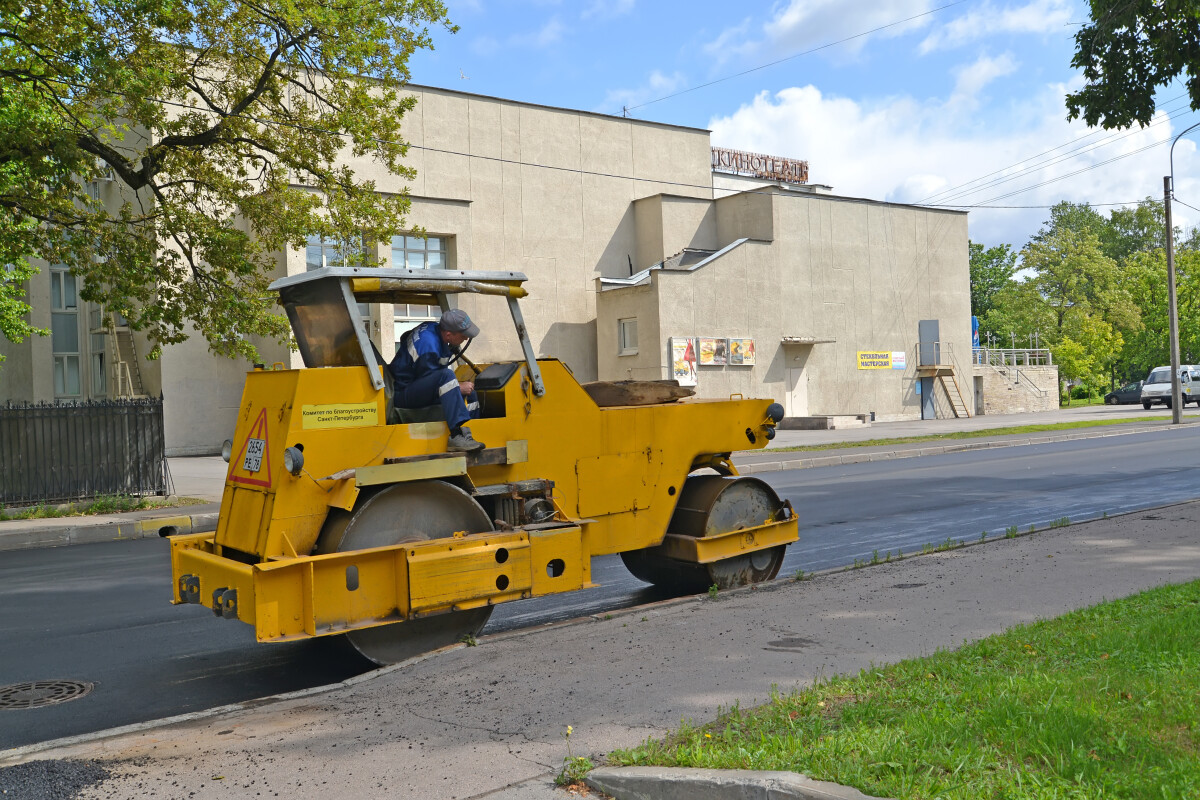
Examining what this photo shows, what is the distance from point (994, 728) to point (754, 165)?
5850 centimetres

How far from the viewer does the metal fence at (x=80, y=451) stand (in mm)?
17281

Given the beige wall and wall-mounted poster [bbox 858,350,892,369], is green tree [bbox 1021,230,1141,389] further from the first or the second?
wall-mounted poster [bbox 858,350,892,369]

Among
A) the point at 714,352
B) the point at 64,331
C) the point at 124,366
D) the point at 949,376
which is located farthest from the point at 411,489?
the point at 949,376

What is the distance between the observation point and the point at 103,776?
447 cm

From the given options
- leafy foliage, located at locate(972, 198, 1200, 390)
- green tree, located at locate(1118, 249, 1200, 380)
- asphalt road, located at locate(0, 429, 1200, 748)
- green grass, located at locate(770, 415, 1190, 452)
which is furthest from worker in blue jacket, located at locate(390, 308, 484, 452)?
green tree, located at locate(1118, 249, 1200, 380)

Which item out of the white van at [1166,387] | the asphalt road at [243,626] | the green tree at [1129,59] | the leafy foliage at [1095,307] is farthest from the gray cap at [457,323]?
the leafy foliage at [1095,307]

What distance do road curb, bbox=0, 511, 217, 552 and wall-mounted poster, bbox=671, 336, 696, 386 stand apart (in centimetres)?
2341

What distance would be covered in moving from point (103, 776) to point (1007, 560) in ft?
24.6

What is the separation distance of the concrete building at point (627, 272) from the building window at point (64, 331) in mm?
63

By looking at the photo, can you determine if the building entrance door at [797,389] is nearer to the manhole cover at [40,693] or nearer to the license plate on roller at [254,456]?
the license plate on roller at [254,456]

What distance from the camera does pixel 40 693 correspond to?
620cm

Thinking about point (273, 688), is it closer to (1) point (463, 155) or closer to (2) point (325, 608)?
(2) point (325, 608)

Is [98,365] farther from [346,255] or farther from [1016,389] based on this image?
[1016,389]

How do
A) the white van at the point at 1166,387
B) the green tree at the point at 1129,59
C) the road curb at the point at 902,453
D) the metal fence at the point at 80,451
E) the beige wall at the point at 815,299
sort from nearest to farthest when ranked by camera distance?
the green tree at the point at 1129,59 < the metal fence at the point at 80,451 < the road curb at the point at 902,453 < the beige wall at the point at 815,299 < the white van at the point at 1166,387
